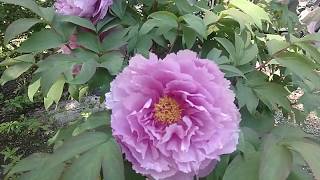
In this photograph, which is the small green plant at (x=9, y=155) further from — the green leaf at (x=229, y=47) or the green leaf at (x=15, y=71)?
the green leaf at (x=229, y=47)

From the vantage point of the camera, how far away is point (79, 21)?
36.3 inches

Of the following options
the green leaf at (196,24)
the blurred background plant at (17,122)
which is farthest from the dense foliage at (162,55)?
the blurred background plant at (17,122)

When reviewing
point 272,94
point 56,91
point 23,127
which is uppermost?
point 272,94

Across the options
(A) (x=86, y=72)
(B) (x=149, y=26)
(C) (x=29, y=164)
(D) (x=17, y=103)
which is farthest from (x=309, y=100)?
(D) (x=17, y=103)

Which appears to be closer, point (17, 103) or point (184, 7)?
point (184, 7)

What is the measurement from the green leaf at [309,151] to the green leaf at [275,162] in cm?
1

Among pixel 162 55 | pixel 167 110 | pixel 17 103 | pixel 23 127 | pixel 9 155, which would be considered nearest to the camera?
pixel 167 110

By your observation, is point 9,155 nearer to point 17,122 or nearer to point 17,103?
point 17,122

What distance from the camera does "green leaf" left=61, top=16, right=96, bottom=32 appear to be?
92cm

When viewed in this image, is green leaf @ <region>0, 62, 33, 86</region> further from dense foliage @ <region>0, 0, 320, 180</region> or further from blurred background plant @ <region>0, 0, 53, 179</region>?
blurred background plant @ <region>0, 0, 53, 179</region>

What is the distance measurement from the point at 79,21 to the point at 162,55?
0.24 metres

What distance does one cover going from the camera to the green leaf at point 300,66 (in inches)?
35.6

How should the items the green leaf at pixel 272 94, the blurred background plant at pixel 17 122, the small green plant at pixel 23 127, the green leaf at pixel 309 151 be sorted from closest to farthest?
the green leaf at pixel 309 151 → the green leaf at pixel 272 94 → the blurred background plant at pixel 17 122 → the small green plant at pixel 23 127

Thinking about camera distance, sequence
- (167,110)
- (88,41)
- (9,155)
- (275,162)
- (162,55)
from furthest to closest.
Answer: (9,155) → (162,55) → (88,41) → (167,110) → (275,162)
